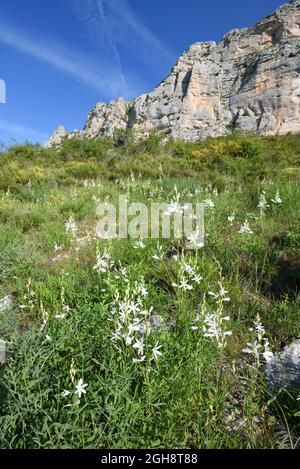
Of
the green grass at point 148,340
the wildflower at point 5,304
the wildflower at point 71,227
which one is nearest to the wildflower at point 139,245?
the green grass at point 148,340

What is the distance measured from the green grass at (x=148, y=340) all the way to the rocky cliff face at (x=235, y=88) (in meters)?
38.3

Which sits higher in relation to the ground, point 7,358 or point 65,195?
point 65,195

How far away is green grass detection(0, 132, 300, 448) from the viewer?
1.55 metres

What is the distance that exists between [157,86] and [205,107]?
63.1 feet

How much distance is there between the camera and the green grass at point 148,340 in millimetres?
1547

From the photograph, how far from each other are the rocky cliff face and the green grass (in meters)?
38.3

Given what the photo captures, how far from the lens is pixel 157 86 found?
71.3 meters

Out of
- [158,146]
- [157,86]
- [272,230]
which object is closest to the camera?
[272,230]

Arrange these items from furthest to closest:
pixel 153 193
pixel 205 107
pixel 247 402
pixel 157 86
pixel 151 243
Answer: pixel 157 86
pixel 205 107
pixel 153 193
pixel 151 243
pixel 247 402

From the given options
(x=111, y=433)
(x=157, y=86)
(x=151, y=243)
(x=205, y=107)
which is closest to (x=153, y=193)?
(x=151, y=243)

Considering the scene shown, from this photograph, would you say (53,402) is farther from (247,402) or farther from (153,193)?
(153,193)

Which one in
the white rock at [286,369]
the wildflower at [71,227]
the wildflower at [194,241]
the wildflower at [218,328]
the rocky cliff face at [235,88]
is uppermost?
the rocky cliff face at [235,88]

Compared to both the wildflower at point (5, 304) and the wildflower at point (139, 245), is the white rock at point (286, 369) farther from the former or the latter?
the wildflower at point (5, 304)

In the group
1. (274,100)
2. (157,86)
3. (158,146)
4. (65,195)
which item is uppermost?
(157,86)
